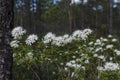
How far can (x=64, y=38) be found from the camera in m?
5.09

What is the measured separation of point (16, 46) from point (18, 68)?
3.20 metres

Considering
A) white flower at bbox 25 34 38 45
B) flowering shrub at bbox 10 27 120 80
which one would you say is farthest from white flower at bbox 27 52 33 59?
white flower at bbox 25 34 38 45

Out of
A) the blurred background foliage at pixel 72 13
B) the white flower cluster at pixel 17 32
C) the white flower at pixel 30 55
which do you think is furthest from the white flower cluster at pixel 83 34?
the blurred background foliage at pixel 72 13

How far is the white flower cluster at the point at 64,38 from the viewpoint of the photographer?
4.71 metres

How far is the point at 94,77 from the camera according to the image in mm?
5863

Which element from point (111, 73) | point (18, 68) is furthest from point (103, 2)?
point (111, 73)

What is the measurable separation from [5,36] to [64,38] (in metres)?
0.91

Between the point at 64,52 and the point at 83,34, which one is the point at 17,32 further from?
the point at 83,34

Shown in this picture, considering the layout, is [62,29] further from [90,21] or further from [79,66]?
[79,66]

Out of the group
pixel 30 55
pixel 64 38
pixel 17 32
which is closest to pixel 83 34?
pixel 64 38

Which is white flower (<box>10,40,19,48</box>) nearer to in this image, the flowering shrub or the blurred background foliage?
the flowering shrub

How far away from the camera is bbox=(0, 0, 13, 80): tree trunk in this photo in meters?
4.55

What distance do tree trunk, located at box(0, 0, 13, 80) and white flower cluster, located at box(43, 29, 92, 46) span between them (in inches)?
19.7

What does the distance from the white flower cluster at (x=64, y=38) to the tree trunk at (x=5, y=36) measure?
1.64 feet
